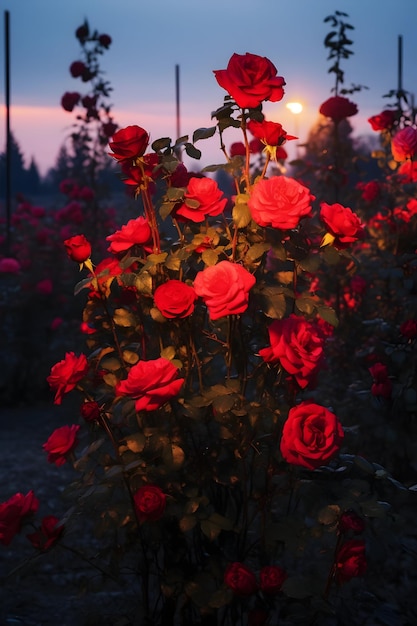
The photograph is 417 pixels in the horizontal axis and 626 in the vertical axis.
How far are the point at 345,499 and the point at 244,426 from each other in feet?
1.21

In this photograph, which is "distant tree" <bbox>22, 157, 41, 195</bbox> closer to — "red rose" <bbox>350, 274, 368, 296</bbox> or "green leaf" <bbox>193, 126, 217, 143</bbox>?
"red rose" <bbox>350, 274, 368, 296</bbox>

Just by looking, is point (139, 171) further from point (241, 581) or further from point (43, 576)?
point (43, 576)

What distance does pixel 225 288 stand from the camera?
77.9 inches

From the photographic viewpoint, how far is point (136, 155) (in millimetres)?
2162

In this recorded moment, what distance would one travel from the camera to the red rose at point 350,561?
221 centimetres

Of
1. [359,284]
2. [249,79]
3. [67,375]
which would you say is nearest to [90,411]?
[67,375]

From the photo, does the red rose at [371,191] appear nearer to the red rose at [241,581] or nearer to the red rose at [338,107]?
the red rose at [338,107]

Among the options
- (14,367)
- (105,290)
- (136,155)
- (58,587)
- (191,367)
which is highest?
(136,155)

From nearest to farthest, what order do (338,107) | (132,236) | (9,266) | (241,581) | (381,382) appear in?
(241,581) < (132,236) < (381,382) < (338,107) < (9,266)

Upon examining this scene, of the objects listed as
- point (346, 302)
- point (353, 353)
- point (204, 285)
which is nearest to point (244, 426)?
point (204, 285)

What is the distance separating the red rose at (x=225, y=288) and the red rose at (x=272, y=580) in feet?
2.51

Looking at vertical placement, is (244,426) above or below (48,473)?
above

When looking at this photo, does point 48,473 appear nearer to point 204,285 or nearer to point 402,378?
point 402,378

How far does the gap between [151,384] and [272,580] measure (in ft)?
2.23
